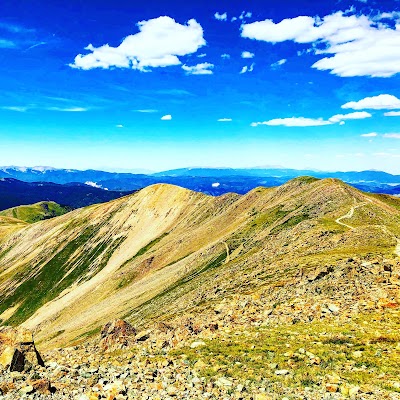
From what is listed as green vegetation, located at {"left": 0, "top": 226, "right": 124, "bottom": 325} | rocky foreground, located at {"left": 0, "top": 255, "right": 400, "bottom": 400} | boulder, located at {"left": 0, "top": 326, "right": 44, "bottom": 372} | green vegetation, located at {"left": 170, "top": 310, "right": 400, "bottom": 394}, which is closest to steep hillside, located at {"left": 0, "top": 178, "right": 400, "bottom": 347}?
green vegetation, located at {"left": 0, "top": 226, "right": 124, "bottom": 325}

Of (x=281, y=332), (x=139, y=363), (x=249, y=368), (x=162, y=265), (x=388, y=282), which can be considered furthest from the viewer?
(x=162, y=265)

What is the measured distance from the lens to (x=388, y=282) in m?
34.1

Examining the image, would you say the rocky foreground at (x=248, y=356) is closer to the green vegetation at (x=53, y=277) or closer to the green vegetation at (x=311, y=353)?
the green vegetation at (x=311, y=353)

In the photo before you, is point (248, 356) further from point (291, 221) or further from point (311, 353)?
point (291, 221)

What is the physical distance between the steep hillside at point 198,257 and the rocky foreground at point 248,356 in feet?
13.1

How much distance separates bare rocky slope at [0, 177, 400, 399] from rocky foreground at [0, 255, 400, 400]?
188mm

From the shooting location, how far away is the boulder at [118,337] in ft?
97.8

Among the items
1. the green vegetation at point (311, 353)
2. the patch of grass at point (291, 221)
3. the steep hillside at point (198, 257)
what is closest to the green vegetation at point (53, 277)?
the steep hillside at point (198, 257)

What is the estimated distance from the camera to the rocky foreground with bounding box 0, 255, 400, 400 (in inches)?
744

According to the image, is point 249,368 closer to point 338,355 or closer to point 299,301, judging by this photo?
point 338,355

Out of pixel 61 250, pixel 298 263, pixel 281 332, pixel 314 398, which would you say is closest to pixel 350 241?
pixel 298 263

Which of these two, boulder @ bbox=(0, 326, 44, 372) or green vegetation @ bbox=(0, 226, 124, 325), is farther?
green vegetation @ bbox=(0, 226, 124, 325)

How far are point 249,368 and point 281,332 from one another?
286 inches

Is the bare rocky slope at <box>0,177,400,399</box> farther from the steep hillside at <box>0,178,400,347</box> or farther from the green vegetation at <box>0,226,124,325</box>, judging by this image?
the green vegetation at <box>0,226,124,325</box>
